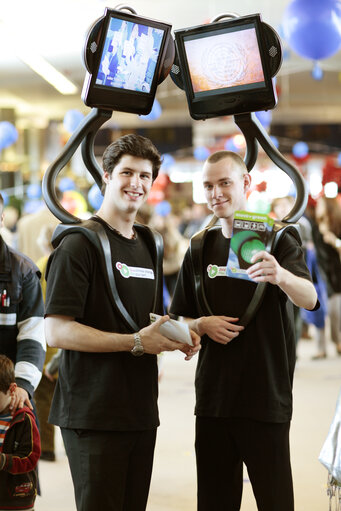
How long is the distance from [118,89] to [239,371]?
3.20 ft

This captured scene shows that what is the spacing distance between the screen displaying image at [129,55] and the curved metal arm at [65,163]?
119 millimetres

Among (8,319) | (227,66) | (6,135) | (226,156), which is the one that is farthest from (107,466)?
(6,135)

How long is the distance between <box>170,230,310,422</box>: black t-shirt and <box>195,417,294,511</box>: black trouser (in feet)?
0.17

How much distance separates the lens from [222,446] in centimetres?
239

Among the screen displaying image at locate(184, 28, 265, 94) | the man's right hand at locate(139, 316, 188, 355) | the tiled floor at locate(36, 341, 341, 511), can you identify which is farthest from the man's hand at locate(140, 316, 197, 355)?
the tiled floor at locate(36, 341, 341, 511)

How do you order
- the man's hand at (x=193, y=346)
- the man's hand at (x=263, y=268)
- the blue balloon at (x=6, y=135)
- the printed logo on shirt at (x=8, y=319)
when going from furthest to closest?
the blue balloon at (x=6, y=135) → the printed logo on shirt at (x=8, y=319) → the man's hand at (x=193, y=346) → the man's hand at (x=263, y=268)

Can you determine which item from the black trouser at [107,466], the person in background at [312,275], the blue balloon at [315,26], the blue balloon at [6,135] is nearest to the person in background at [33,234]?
the person in background at [312,275]

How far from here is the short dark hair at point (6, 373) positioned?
2.36 m

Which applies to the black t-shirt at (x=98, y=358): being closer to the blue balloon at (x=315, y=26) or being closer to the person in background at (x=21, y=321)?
the person in background at (x=21, y=321)

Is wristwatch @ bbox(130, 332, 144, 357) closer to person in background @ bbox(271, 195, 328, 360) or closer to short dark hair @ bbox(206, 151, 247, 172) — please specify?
short dark hair @ bbox(206, 151, 247, 172)

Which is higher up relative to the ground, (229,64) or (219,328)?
(229,64)

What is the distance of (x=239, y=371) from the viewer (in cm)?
233

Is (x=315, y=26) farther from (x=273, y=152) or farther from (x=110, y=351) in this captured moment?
(x=110, y=351)

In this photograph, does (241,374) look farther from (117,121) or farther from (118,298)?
(117,121)
